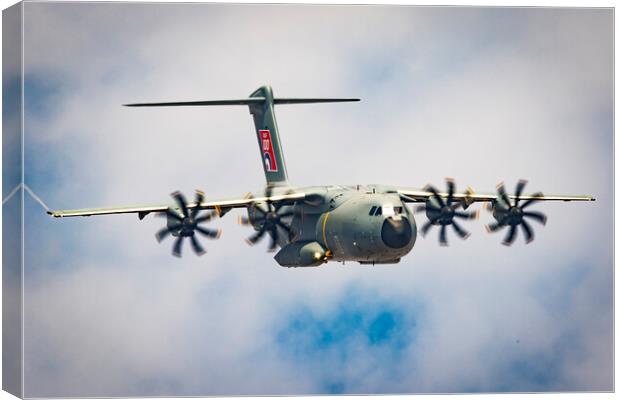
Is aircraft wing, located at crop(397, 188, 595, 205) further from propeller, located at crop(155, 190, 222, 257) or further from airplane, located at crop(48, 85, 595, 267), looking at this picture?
propeller, located at crop(155, 190, 222, 257)

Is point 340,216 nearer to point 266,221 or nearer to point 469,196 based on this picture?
point 266,221

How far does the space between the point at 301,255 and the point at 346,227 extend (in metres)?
1.59

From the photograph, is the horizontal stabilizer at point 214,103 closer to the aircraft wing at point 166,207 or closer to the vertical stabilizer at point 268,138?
the vertical stabilizer at point 268,138

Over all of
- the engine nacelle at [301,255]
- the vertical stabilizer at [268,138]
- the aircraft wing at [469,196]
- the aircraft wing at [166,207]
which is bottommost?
the engine nacelle at [301,255]

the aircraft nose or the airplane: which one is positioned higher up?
the airplane

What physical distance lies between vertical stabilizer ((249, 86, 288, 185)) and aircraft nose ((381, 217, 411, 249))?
21.8 ft

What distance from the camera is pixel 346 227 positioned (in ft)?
151

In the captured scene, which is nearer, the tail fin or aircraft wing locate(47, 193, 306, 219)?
aircraft wing locate(47, 193, 306, 219)

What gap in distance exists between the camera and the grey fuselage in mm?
44906

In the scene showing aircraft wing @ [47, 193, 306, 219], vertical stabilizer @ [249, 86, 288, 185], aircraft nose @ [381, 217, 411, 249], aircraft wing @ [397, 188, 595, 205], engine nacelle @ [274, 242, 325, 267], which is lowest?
aircraft nose @ [381, 217, 411, 249]

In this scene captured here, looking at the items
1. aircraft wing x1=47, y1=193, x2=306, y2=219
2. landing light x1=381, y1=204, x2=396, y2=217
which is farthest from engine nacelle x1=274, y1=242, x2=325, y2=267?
landing light x1=381, y1=204, x2=396, y2=217

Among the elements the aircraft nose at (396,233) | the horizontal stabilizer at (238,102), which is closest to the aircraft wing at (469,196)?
the aircraft nose at (396,233)

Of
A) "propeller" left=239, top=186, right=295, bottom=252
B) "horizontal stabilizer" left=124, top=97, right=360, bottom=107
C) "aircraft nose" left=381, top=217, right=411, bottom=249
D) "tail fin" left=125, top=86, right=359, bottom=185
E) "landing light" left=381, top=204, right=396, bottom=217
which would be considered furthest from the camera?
"tail fin" left=125, top=86, right=359, bottom=185

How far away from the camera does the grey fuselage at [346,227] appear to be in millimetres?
44906
